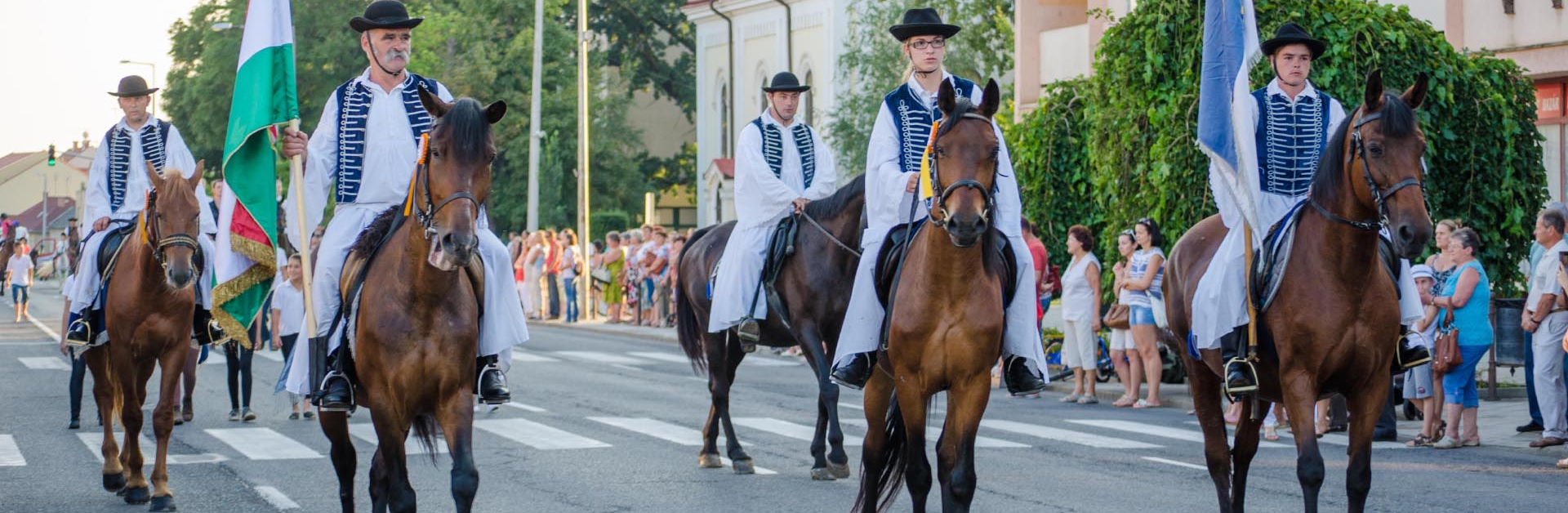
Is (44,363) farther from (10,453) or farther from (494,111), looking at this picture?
(494,111)

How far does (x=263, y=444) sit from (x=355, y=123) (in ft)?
19.8

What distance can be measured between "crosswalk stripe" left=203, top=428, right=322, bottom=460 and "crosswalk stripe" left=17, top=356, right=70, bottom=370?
991 centimetres

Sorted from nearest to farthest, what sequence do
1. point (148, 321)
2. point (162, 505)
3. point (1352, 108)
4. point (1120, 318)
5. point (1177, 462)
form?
point (162, 505)
point (148, 321)
point (1177, 462)
point (1352, 108)
point (1120, 318)

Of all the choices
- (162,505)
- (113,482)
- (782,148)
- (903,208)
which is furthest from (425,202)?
(782,148)

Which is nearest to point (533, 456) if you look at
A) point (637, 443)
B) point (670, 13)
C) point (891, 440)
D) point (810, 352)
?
point (637, 443)

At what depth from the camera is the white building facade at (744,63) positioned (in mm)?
53125

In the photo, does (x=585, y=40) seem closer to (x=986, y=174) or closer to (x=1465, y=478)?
(x=1465, y=478)

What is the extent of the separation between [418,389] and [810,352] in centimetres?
416

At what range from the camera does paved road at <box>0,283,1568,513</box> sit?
34.6 ft

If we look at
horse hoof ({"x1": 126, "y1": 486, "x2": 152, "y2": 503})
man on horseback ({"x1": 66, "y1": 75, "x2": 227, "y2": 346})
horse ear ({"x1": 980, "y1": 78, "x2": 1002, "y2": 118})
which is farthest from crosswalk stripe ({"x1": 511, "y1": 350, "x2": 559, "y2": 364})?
horse ear ({"x1": 980, "y1": 78, "x2": 1002, "y2": 118})

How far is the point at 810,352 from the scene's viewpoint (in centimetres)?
1150

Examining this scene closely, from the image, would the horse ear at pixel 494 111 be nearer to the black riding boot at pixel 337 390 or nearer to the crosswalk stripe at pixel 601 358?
the black riding boot at pixel 337 390

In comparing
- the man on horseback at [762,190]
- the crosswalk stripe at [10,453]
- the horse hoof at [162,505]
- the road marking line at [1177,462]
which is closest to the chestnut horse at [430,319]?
the horse hoof at [162,505]

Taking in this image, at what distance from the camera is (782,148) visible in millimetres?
12477
